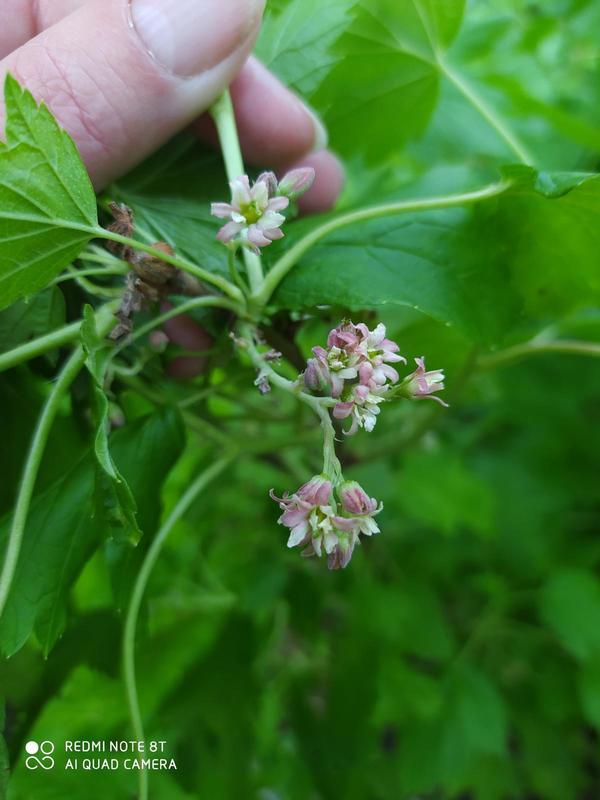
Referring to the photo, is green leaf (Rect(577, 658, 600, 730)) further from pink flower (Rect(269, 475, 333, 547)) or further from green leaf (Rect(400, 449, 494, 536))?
pink flower (Rect(269, 475, 333, 547))

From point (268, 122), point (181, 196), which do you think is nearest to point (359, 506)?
point (181, 196)

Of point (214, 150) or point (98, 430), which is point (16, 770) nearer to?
point (98, 430)

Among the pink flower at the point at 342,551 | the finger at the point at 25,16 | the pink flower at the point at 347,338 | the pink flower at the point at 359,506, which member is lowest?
the pink flower at the point at 342,551

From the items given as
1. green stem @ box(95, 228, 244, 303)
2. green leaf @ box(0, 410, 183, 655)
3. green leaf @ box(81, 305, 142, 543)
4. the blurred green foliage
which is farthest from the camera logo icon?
green stem @ box(95, 228, 244, 303)

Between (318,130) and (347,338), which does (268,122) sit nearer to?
(318,130)

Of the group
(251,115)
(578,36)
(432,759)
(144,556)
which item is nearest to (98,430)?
(144,556)

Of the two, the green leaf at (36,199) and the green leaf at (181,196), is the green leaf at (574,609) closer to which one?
the green leaf at (181,196)

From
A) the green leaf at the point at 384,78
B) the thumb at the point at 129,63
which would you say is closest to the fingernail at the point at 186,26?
the thumb at the point at 129,63
